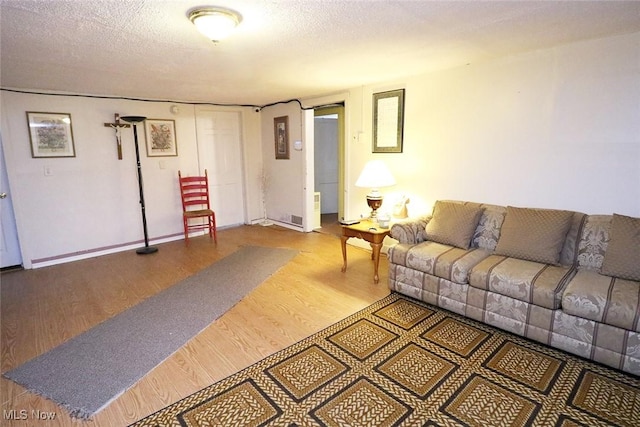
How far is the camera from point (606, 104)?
8.36 ft

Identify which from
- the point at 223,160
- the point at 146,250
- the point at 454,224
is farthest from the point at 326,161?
the point at 454,224

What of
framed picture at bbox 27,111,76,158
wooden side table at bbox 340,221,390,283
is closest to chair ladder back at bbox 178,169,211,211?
framed picture at bbox 27,111,76,158

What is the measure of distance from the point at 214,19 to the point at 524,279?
2.53 metres

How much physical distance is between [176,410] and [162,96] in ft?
13.1

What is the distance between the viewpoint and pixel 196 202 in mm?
5195

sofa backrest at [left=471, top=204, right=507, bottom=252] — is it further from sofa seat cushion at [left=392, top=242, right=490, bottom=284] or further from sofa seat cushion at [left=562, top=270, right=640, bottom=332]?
sofa seat cushion at [left=562, top=270, right=640, bottom=332]

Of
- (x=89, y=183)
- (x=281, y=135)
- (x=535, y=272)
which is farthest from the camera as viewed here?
(x=281, y=135)

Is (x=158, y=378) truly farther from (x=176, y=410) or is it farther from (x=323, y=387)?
(x=323, y=387)

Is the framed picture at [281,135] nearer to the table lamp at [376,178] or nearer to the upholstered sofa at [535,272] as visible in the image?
the table lamp at [376,178]

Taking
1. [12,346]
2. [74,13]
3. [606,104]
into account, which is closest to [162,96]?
[74,13]

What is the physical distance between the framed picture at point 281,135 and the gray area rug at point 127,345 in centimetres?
249

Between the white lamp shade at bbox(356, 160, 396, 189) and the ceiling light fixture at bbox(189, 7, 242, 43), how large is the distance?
6.87 feet

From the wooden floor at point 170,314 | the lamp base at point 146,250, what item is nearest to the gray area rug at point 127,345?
the wooden floor at point 170,314

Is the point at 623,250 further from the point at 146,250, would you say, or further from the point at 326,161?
the point at 326,161
